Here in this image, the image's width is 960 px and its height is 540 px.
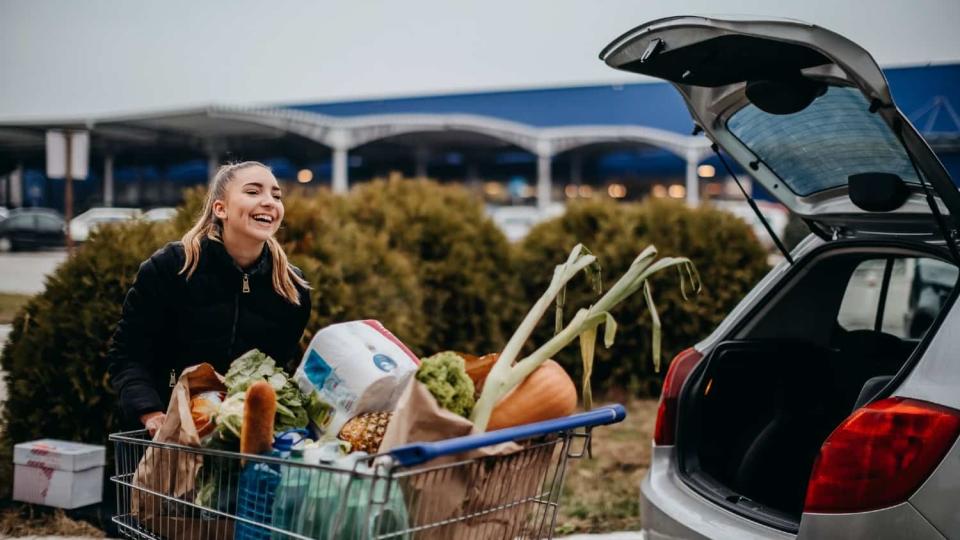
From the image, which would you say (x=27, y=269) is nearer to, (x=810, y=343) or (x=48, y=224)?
(x=48, y=224)

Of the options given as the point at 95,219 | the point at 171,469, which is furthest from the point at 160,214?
the point at 171,469

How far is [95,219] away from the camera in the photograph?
5367 millimetres

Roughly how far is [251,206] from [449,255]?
5.00 meters

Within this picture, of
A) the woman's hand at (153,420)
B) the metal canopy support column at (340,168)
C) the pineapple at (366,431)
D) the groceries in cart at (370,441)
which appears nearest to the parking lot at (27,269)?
the woman's hand at (153,420)

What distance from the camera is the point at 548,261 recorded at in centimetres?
800

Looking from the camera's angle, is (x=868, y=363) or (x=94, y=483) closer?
(x=868, y=363)

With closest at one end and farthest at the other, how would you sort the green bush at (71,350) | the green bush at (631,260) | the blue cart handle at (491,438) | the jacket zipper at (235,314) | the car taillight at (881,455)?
the blue cart handle at (491,438), the car taillight at (881,455), the jacket zipper at (235,314), the green bush at (71,350), the green bush at (631,260)

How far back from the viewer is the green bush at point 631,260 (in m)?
7.84

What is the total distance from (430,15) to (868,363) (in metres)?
5.29

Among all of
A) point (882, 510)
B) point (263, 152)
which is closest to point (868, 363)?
point (882, 510)

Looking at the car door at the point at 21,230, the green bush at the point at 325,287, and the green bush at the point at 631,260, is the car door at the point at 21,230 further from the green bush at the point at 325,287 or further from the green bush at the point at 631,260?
the green bush at the point at 631,260

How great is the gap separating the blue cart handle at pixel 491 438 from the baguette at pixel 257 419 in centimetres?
35

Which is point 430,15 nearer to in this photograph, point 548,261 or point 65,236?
point 548,261

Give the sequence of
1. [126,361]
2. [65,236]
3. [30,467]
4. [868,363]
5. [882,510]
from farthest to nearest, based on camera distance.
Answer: [65,236] → [30,467] → [868,363] → [126,361] → [882,510]
